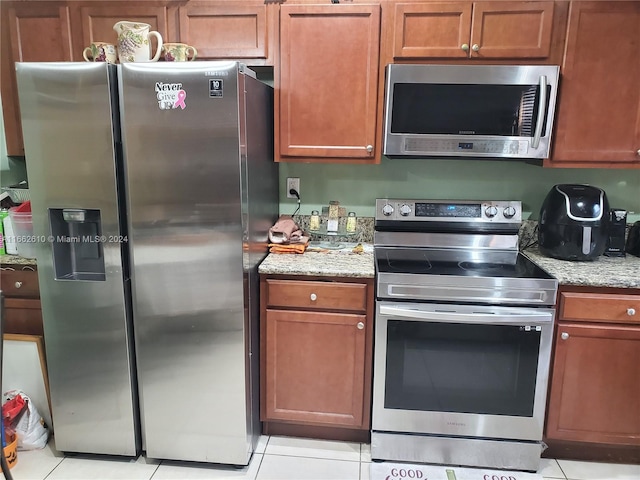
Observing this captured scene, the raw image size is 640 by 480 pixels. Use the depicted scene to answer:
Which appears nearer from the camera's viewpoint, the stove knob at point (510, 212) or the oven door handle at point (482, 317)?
the oven door handle at point (482, 317)

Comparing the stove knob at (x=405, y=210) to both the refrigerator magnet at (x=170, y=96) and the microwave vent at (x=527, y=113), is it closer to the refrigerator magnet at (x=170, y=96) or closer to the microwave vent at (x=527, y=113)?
the microwave vent at (x=527, y=113)

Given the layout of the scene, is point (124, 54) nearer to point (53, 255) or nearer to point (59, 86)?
point (59, 86)

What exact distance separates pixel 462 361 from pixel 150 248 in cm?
135

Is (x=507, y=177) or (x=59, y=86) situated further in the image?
(x=507, y=177)

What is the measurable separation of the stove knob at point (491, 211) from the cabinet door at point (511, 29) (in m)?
0.70

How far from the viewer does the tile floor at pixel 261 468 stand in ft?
6.49

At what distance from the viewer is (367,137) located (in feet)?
6.97

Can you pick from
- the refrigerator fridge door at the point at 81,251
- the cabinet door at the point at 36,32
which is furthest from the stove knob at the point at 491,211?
the cabinet door at the point at 36,32

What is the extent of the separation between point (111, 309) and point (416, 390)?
4.31 feet

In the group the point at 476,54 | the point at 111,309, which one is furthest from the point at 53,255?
the point at 476,54

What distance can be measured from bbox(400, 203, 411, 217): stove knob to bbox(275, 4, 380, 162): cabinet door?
325 millimetres

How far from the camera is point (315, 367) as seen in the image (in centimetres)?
206

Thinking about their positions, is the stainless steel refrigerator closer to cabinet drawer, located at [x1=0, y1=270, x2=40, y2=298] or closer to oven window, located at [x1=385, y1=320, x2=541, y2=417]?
cabinet drawer, located at [x1=0, y1=270, x2=40, y2=298]

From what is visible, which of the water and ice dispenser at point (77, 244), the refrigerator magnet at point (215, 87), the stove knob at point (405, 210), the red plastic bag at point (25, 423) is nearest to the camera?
the refrigerator magnet at point (215, 87)
